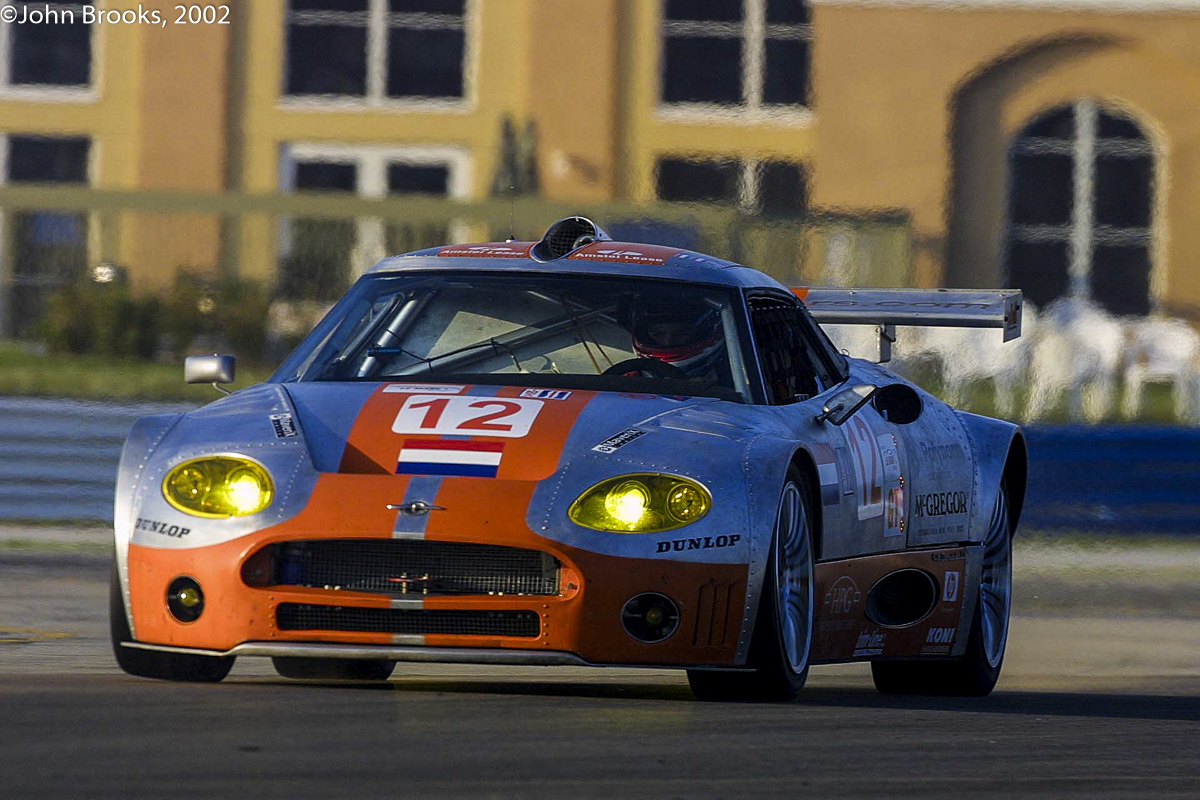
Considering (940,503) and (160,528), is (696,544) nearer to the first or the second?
(160,528)

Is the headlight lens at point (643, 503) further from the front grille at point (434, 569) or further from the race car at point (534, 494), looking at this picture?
the front grille at point (434, 569)

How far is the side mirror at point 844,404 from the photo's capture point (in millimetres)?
7679

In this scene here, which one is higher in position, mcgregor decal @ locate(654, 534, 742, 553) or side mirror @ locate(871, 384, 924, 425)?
side mirror @ locate(871, 384, 924, 425)

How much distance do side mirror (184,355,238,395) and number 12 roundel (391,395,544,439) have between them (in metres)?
0.82

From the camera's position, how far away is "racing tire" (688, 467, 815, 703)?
6.73m

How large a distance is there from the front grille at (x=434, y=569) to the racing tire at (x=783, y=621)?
1.91ft

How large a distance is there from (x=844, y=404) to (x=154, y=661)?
236 centimetres

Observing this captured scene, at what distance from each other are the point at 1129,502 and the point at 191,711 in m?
11.2

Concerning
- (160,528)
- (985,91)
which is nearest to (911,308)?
(160,528)

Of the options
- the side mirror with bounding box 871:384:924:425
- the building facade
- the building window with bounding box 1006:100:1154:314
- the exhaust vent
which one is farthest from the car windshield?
the building window with bounding box 1006:100:1154:314

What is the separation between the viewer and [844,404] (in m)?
8.05

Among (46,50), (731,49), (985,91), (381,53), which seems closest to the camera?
(985,91)

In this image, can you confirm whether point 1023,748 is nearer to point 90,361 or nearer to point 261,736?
point 261,736

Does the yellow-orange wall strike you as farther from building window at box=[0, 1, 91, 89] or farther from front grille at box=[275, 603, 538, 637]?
front grille at box=[275, 603, 538, 637]
